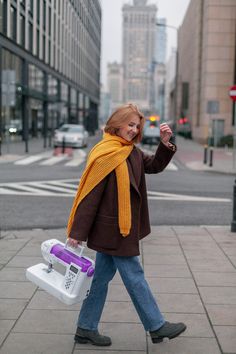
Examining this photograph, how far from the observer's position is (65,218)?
31.7 ft

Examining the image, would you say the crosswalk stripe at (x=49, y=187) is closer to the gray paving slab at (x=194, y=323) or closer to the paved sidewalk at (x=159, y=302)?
the paved sidewalk at (x=159, y=302)

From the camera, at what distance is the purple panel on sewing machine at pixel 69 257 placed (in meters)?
3.66

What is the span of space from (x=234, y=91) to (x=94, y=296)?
51.0 ft

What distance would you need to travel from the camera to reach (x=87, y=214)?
366 centimetres

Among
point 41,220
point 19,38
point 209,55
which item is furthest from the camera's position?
point 209,55

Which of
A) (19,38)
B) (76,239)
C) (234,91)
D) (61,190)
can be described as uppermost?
(19,38)

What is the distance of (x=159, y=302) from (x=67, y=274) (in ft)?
4.64

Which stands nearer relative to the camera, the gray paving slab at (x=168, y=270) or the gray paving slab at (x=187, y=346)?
the gray paving slab at (x=187, y=346)

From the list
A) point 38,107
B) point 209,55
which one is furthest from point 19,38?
point 209,55

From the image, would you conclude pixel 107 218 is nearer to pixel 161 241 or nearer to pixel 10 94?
pixel 161 241

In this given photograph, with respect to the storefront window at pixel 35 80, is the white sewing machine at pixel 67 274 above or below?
below

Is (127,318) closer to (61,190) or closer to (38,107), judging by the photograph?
(61,190)

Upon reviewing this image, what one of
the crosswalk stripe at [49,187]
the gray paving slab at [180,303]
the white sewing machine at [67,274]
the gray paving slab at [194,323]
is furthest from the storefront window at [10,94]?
the white sewing machine at [67,274]

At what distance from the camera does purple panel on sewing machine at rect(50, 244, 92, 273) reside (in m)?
3.66
